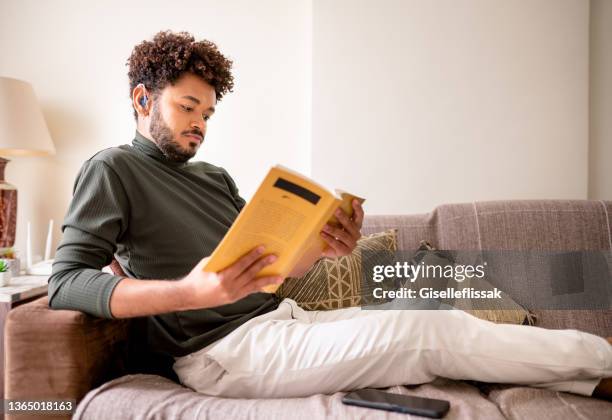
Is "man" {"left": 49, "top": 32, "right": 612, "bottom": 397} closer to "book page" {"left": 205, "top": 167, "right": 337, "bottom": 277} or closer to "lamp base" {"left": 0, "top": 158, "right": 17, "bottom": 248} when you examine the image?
"book page" {"left": 205, "top": 167, "right": 337, "bottom": 277}

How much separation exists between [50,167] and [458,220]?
1.91 meters

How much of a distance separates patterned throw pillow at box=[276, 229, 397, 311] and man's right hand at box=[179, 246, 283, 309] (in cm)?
63

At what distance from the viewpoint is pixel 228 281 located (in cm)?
80

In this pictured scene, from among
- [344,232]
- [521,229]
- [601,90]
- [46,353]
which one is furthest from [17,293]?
[601,90]

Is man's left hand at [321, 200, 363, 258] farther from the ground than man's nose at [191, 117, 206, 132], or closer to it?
closer to it

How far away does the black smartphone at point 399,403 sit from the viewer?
0.89 m

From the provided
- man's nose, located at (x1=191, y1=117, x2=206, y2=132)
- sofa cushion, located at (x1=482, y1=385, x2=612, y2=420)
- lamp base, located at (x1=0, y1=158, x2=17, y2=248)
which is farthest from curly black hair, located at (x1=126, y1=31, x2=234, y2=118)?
sofa cushion, located at (x1=482, y1=385, x2=612, y2=420)

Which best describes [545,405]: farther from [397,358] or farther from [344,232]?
[344,232]

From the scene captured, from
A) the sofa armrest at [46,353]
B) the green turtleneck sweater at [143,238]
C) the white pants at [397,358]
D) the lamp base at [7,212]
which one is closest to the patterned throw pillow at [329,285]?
the green turtleneck sweater at [143,238]

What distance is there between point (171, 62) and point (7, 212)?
43.2 inches

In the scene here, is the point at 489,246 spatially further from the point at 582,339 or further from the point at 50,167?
the point at 50,167

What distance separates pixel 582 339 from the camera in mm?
1037

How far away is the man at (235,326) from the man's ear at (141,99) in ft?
0.29

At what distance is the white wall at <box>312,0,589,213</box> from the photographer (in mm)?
1923
